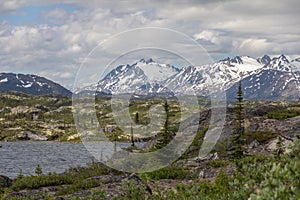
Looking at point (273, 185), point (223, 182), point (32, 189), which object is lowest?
point (32, 189)

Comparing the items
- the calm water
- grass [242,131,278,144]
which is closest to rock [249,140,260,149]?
grass [242,131,278,144]

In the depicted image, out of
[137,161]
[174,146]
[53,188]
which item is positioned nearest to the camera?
[53,188]

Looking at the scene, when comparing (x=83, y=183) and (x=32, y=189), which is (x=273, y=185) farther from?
(x=32, y=189)

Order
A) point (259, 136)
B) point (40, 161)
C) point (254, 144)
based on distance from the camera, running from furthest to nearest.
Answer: point (40, 161) → point (259, 136) → point (254, 144)

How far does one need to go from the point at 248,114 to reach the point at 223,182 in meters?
53.8

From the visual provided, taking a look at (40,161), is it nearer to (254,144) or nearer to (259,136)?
(259,136)

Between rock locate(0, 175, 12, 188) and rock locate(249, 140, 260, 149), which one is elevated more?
rock locate(249, 140, 260, 149)

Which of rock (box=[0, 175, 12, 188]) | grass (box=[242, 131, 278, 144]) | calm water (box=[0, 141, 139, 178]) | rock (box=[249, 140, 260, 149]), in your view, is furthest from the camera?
calm water (box=[0, 141, 139, 178])

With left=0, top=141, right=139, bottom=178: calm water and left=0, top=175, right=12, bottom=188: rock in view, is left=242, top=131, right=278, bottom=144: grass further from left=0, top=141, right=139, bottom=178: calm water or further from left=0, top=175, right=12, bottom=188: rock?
left=0, top=175, right=12, bottom=188: rock

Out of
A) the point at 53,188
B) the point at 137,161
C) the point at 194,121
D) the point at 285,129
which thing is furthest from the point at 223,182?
the point at 194,121

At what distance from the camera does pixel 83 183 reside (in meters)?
27.7

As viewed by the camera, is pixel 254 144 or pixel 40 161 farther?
pixel 40 161

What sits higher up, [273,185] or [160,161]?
[273,185]

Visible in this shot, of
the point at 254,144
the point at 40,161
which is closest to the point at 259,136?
the point at 254,144
